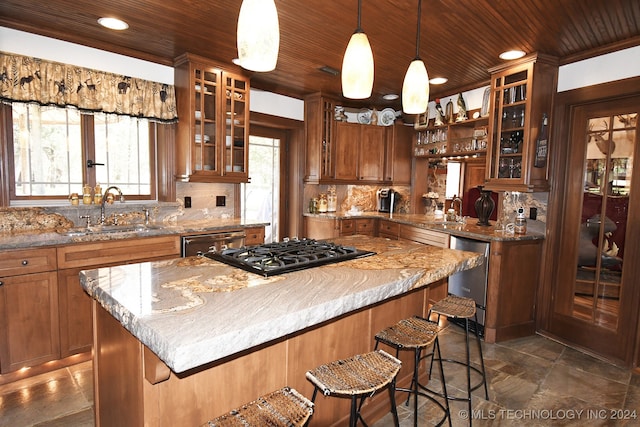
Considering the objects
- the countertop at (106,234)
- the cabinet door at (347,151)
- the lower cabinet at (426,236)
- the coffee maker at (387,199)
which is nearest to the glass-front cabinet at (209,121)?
the countertop at (106,234)

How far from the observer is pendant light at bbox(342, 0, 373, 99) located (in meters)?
1.62

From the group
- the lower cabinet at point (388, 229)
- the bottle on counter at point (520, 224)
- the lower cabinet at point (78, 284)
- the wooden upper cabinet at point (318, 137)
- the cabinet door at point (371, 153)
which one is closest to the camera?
the lower cabinet at point (78, 284)

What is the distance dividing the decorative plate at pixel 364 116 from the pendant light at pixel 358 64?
376 cm

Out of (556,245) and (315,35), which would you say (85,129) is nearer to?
(315,35)

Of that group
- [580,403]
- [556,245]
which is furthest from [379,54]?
[580,403]

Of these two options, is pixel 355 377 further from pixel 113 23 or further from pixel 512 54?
pixel 512 54

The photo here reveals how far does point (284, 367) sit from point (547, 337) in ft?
9.84

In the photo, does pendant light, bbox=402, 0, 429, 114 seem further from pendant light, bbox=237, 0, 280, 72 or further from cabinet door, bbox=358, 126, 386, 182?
cabinet door, bbox=358, 126, 386, 182

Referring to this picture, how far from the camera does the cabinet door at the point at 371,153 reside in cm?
525

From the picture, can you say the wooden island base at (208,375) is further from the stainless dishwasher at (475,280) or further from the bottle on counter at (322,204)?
the bottle on counter at (322,204)

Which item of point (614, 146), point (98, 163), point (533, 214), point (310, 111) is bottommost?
point (533, 214)

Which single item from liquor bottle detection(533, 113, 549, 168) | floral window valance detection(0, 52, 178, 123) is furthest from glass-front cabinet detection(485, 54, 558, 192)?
floral window valance detection(0, 52, 178, 123)

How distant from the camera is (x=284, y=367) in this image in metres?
1.71

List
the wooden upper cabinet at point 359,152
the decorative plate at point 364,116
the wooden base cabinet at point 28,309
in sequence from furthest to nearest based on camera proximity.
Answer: the decorative plate at point 364,116 → the wooden upper cabinet at point 359,152 → the wooden base cabinet at point 28,309
